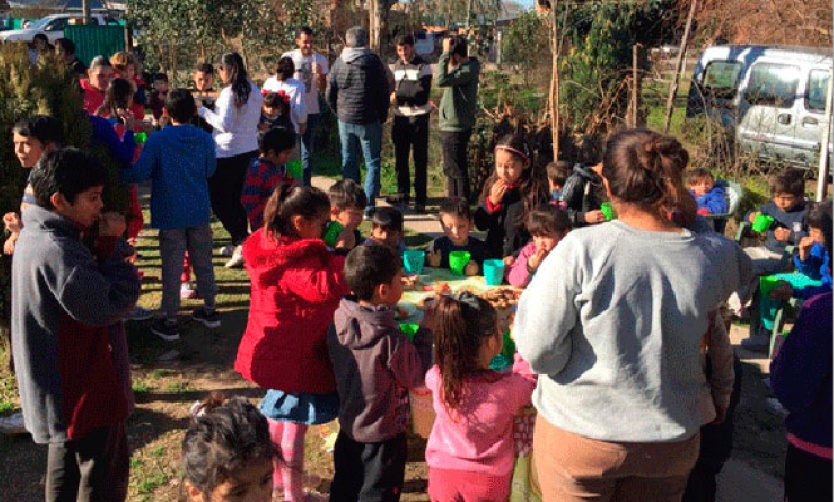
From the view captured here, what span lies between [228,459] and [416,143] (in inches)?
277

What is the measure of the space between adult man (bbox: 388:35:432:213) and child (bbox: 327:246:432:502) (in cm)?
570

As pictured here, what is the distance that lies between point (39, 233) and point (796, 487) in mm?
2675

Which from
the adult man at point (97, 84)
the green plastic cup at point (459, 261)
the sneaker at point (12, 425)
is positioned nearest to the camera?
the sneaker at point (12, 425)

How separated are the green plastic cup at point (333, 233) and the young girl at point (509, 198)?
875 mm

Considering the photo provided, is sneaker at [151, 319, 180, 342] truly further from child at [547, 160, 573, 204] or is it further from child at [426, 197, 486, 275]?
child at [547, 160, 573, 204]


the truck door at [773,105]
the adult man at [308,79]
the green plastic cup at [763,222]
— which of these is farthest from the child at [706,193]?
the adult man at [308,79]

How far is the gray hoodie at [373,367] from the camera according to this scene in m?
3.30

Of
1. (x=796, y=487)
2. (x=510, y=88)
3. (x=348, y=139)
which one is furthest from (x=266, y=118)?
(x=796, y=487)

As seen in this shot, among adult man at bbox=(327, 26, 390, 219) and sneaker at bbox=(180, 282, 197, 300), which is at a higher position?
adult man at bbox=(327, 26, 390, 219)

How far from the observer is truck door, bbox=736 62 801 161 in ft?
35.3

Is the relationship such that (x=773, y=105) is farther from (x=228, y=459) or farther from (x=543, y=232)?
(x=228, y=459)

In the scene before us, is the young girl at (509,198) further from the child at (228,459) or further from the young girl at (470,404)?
the child at (228,459)

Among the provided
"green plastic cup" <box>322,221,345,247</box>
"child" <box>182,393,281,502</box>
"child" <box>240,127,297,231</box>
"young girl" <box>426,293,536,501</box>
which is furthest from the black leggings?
"child" <box>182,393,281,502</box>

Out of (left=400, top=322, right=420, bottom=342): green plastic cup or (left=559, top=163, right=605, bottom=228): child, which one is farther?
(left=559, top=163, right=605, bottom=228): child
